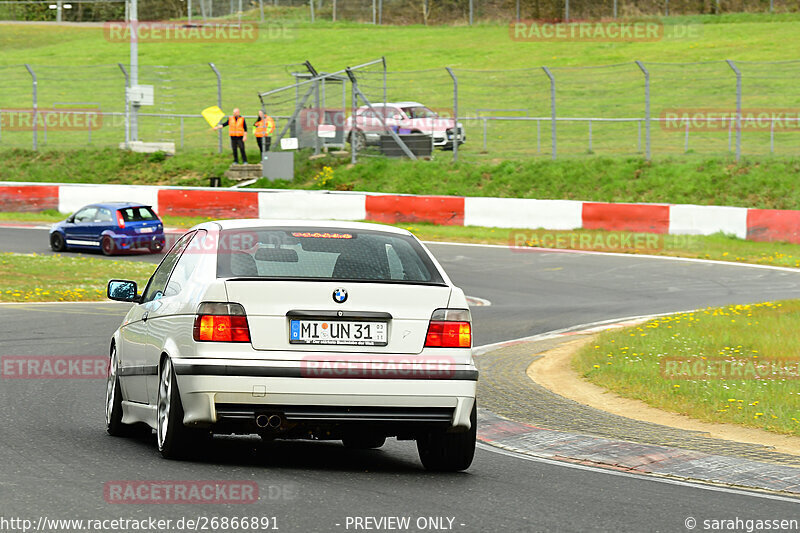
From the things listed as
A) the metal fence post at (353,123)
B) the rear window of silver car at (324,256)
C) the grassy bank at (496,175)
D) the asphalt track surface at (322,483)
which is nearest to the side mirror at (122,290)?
the asphalt track surface at (322,483)

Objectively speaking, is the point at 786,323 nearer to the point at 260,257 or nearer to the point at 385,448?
the point at 385,448

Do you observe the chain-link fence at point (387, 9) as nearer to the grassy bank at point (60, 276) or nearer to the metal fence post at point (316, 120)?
the metal fence post at point (316, 120)

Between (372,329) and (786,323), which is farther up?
(372,329)

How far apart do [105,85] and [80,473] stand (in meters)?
55.0

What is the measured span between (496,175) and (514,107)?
32.2 feet

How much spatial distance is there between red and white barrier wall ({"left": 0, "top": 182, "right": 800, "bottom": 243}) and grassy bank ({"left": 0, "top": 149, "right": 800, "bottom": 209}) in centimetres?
303

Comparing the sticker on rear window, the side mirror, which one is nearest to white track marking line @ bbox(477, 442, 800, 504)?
the sticker on rear window

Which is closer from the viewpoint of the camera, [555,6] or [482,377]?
[482,377]

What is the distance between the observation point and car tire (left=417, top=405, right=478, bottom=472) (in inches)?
309

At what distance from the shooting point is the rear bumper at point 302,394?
7.17m

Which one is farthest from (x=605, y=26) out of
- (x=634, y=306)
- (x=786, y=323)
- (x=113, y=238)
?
(x=786, y=323)

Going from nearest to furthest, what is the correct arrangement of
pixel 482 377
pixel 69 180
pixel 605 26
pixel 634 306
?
pixel 482 377, pixel 634 306, pixel 69 180, pixel 605 26

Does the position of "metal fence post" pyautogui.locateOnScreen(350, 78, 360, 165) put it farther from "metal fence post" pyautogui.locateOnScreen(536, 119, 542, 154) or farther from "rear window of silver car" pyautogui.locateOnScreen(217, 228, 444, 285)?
"rear window of silver car" pyautogui.locateOnScreen(217, 228, 444, 285)

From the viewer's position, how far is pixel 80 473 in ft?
24.0
